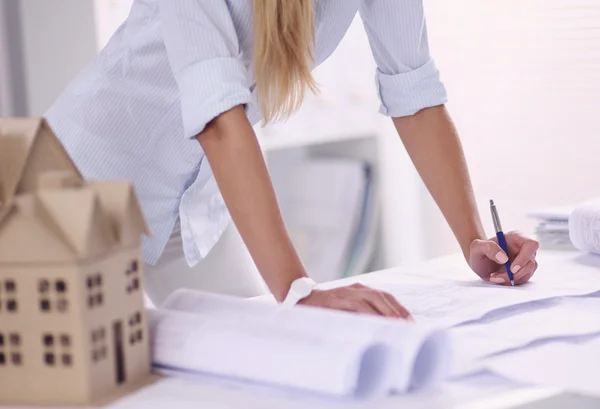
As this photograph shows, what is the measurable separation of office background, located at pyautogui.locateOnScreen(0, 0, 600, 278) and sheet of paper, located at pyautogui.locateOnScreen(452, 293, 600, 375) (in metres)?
1.56

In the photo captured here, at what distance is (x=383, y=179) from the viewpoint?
3.12 m

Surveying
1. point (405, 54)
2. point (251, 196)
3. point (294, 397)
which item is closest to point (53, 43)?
point (405, 54)

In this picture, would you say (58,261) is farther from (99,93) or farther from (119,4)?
(119,4)

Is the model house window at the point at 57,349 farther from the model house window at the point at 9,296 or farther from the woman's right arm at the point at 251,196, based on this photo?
the woman's right arm at the point at 251,196

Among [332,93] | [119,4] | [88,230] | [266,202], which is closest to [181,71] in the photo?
[266,202]

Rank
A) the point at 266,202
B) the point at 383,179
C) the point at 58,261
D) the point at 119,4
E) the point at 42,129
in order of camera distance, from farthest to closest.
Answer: the point at 383,179 < the point at 119,4 < the point at 266,202 < the point at 42,129 < the point at 58,261

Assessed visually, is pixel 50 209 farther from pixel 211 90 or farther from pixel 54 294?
pixel 211 90

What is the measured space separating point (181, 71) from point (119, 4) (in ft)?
4.34

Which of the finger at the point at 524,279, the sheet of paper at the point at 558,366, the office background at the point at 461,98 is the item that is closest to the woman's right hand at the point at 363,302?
the sheet of paper at the point at 558,366

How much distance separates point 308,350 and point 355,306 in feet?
0.53

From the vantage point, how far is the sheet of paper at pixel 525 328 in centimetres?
89

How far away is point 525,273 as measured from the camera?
119 centimetres

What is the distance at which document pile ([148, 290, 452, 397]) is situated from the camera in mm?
761

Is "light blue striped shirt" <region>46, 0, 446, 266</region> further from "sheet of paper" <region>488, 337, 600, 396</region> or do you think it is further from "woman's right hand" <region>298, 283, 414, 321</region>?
"sheet of paper" <region>488, 337, 600, 396</region>
